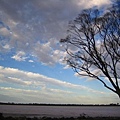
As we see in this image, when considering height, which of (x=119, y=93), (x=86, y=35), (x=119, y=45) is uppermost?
(x=86, y=35)

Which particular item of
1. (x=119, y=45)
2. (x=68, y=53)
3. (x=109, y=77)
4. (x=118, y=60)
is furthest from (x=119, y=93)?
(x=68, y=53)

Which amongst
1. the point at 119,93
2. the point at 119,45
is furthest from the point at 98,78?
the point at 119,45

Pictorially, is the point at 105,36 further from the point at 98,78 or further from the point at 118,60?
the point at 98,78

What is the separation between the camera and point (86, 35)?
73.1 ft

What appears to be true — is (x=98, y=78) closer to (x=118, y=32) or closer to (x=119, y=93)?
(x=119, y=93)

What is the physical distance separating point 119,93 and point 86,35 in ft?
21.6

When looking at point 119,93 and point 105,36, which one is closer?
point 119,93

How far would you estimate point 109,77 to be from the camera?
69.1 ft

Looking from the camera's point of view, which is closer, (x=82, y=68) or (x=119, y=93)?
(x=119, y=93)

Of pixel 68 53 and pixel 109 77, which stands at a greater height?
pixel 68 53

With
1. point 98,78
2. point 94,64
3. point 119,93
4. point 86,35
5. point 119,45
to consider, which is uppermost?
point 86,35

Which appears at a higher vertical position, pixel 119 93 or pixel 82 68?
pixel 82 68

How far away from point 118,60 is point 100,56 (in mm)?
1784

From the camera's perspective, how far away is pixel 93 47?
22.0 metres
